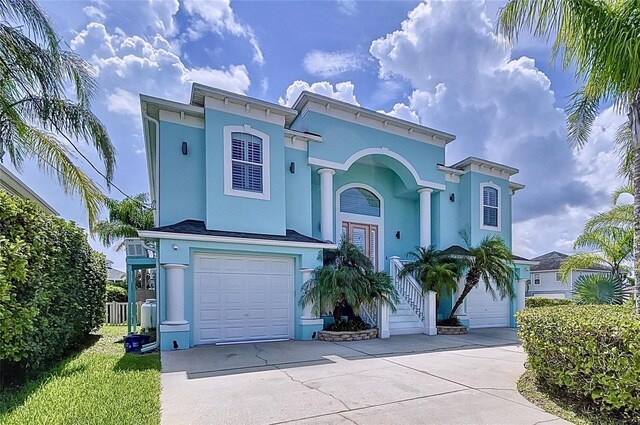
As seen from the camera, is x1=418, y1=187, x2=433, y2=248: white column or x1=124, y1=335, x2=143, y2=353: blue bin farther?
x1=418, y1=187, x2=433, y2=248: white column

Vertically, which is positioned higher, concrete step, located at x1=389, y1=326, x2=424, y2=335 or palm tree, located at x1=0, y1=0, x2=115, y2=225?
palm tree, located at x1=0, y1=0, x2=115, y2=225

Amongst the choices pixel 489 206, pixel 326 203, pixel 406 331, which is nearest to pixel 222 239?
pixel 326 203

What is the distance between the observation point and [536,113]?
12.3m

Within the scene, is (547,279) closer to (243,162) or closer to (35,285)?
(243,162)

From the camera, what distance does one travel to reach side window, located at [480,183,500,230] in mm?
15422

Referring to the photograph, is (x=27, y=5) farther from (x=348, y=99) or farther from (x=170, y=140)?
(x=348, y=99)

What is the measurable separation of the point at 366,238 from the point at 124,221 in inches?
701

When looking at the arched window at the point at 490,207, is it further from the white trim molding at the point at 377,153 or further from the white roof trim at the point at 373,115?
the white roof trim at the point at 373,115

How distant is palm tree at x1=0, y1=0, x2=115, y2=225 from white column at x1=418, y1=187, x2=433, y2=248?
1079 centimetres

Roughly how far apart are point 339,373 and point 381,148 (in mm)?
8843

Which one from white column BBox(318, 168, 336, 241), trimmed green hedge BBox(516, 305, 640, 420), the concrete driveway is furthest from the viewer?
white column BBox(318, 168, 336, 241)

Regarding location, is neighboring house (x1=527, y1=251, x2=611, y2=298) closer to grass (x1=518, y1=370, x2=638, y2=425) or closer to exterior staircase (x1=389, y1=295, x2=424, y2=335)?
exterior staircase (x1=389, y1=295, x2=424, y2=335)

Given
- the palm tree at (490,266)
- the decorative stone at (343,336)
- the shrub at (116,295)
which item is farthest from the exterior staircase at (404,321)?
the shrub at (116,295)

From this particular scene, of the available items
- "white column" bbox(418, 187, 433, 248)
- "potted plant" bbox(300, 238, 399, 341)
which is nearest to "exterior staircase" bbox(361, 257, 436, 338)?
"potted plant" bbox(300, 238, 399, 341)
